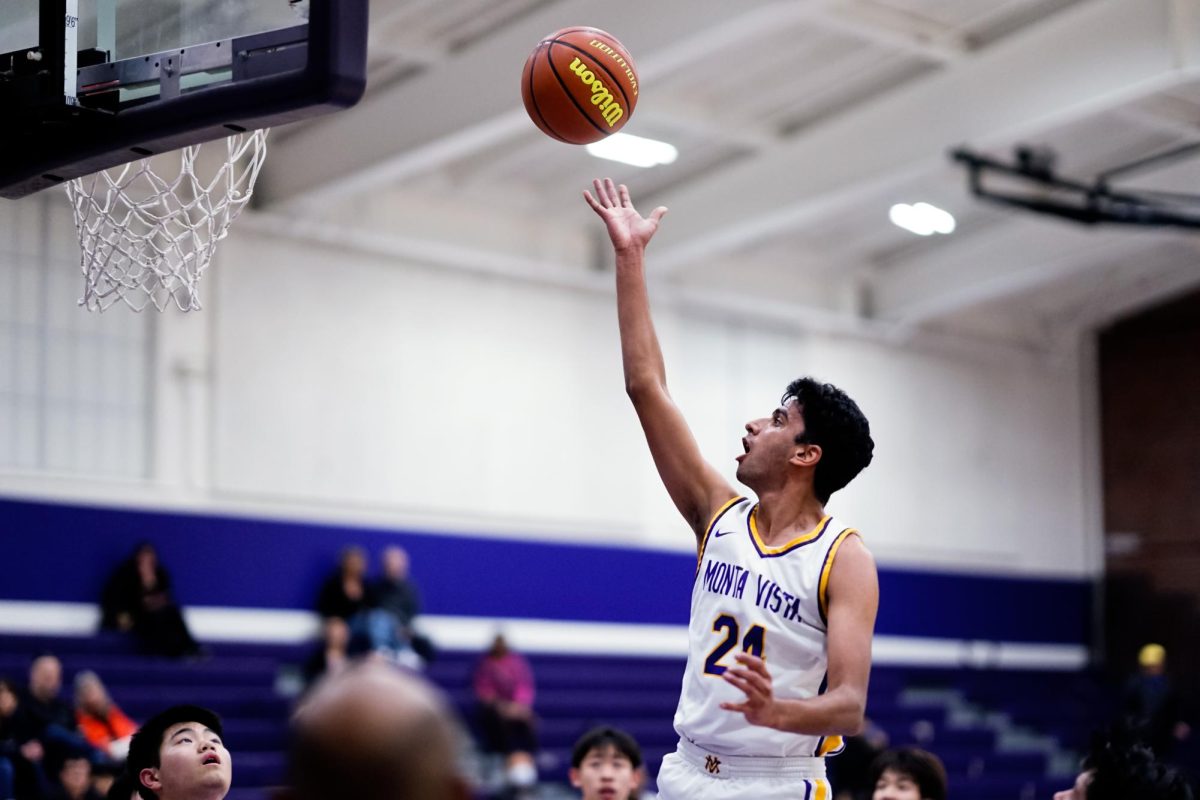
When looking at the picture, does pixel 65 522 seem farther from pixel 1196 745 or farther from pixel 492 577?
pixel 1196 745

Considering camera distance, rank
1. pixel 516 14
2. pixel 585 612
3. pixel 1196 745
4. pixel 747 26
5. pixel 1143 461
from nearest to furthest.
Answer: pixel 747 26 → pixel 516 14 → pixel 585 612 → pixel 1196 745 → pixel 1143 461

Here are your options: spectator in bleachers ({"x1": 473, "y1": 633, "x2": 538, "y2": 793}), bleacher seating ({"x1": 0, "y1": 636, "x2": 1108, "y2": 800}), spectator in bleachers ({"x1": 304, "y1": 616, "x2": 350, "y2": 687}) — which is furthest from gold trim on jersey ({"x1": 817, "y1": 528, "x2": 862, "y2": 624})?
spectator in bleachers ({"x1": 304, "y1": 616, "x2": 350, "y2": 687})

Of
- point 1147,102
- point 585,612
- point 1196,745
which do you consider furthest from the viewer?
point 1196,745

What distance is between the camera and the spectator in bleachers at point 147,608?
12266 mm

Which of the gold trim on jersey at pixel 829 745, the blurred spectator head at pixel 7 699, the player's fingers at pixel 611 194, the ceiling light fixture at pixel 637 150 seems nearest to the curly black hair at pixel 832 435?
the gold trim on jersey at pixel 829 745

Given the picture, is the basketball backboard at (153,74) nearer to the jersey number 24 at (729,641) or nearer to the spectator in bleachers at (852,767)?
the jersey number 24 at (729,641)

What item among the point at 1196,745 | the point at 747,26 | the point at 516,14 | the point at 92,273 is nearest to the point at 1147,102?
the point at 747,26

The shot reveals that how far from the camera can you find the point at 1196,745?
16.8 metres

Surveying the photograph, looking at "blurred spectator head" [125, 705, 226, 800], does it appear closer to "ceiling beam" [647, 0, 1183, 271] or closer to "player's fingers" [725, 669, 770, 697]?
"player's fingers" [725, 669, 770, 697]

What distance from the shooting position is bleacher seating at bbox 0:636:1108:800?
37.4 feet

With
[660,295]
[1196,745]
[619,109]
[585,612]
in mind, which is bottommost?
[1196,745]

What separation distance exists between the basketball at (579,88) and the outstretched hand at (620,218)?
597 millimetres

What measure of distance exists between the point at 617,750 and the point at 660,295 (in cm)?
1056

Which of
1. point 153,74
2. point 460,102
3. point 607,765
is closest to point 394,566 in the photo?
point 460,102
